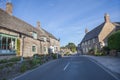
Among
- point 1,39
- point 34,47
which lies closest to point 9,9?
point 34,47

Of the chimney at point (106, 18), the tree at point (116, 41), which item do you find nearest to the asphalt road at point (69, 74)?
the tree at point (116, 41)

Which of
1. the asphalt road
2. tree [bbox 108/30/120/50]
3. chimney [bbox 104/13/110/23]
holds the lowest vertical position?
the asphalt road

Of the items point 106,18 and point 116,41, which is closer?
point 116,41

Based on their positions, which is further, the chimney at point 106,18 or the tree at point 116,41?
the chimney at point 106,18

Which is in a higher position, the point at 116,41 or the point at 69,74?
the point at 116,41

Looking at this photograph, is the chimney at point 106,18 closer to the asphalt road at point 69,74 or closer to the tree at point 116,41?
the tree at point 116,41

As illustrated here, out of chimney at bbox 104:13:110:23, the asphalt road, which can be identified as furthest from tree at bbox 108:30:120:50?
chimney at bbox 104:13:110:23

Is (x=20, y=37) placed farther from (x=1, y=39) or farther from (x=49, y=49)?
(x=49, y=49)

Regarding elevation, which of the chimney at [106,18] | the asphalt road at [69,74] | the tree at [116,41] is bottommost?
the asphalt road at [69,74]

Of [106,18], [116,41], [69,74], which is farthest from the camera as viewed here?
[106,18]

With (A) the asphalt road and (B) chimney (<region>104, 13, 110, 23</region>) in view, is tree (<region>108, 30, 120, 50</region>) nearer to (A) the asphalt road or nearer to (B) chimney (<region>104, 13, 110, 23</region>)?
(A) the asphalt road

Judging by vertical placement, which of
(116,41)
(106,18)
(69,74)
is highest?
(106,18)

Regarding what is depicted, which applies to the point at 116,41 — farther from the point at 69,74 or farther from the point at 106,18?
the point at 106,18

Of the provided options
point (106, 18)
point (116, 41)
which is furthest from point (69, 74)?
point (106, 18)
